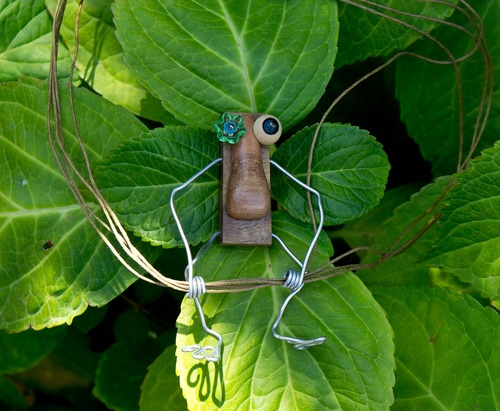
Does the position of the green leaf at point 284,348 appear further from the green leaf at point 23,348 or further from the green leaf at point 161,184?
the green leaf at point 23,348

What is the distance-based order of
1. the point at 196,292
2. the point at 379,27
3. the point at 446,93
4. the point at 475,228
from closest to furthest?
the point at 196,292
the point at 475,228
the point at 379,27
the point at 446,93

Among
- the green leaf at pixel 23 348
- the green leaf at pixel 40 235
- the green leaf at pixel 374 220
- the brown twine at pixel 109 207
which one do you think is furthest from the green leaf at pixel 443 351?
the green leaf at pixel 23 348

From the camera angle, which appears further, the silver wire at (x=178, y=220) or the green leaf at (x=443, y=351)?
the green leaf at (x=443, y=351)

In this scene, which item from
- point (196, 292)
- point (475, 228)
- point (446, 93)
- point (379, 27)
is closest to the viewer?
point (196, 292)

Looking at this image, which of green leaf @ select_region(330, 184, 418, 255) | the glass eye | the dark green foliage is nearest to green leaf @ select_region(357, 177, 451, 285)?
the dark green foliage

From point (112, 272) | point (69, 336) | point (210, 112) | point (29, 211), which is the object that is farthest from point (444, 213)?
point (69, 336)

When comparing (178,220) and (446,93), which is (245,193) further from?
(446,93)

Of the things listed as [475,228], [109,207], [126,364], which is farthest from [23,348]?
[475,228]
